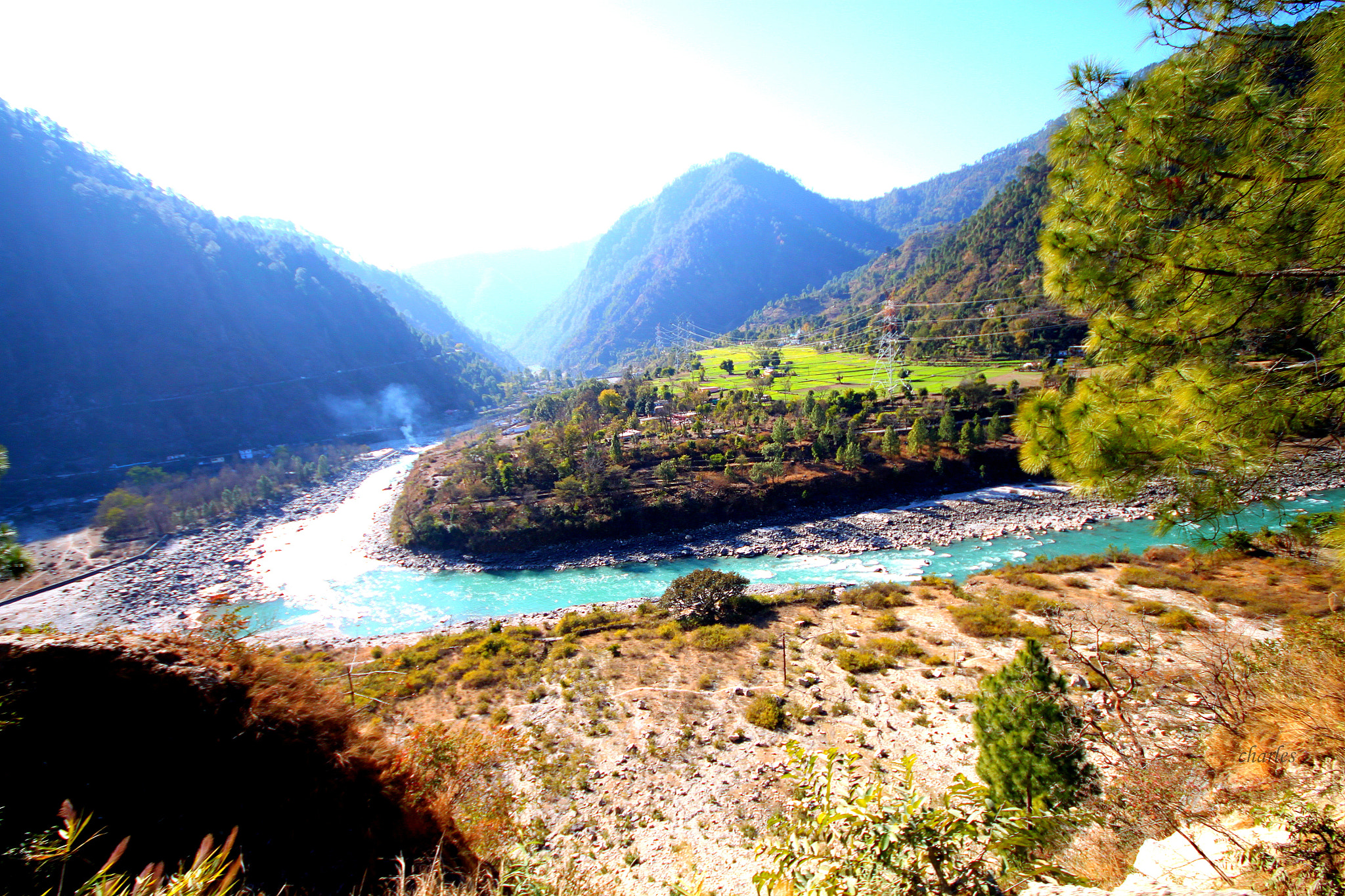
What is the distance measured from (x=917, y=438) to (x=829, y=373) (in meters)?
18.0

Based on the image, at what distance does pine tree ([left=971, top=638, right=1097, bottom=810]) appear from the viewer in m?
4.75

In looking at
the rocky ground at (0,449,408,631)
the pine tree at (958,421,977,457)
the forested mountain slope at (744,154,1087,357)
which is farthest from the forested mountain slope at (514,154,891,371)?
the pine tree at (958,421,977,457)

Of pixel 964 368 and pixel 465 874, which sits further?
pixel 964 368

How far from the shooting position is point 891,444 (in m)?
29.6

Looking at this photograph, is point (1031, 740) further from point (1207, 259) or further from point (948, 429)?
point (948, 429)

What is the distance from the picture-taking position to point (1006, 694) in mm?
5355

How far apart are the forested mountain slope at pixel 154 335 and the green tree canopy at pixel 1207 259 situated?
67.7m

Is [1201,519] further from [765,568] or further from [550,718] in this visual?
[765,568]

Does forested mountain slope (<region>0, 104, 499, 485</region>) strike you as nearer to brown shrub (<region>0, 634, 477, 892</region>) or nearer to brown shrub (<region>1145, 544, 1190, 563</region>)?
brown shrub (<region>0, 634, 477, 892</region>)

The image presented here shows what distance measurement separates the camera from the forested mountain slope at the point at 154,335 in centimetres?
4888

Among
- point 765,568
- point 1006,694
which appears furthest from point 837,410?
point 1006,694

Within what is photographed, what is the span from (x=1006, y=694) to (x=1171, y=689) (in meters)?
4.68

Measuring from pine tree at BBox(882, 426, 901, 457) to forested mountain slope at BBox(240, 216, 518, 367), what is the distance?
122m

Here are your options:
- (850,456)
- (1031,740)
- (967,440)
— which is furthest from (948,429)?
(1031,740)
